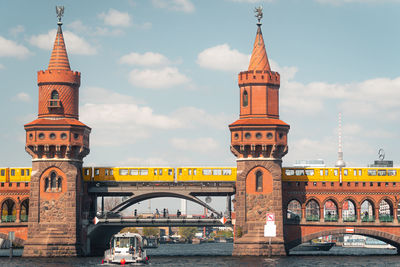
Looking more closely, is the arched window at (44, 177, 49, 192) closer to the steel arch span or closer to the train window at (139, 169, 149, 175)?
the train window at (139, 169, 149, 175)

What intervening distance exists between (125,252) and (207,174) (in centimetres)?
2666

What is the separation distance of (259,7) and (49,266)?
52.2m

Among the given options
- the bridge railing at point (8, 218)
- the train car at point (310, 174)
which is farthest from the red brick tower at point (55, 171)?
the train car at point (310, 174)

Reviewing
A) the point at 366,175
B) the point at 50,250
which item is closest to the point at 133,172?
the point at 50,250

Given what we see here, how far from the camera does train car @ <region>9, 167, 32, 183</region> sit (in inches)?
4835

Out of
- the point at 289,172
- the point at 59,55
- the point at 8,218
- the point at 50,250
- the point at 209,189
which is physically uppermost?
the point at 59,55

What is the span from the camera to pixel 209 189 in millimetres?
120750

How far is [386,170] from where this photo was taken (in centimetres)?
12300

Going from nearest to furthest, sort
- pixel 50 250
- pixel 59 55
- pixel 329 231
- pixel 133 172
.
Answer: pixel 50 250
pixel 59 55
pixel 329 231
pixel 133 172

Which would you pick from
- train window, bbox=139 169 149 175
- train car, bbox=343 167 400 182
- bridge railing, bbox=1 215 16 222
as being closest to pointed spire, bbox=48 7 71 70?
train window, bbox=139 169 149 175

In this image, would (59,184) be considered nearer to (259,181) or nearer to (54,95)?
(54,95)

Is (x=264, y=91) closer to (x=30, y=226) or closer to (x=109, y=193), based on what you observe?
(x=109, y=193)

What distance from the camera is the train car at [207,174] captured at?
12156 cm

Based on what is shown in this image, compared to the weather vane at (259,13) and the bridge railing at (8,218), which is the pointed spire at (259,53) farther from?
the bridge railing at (8,218)
